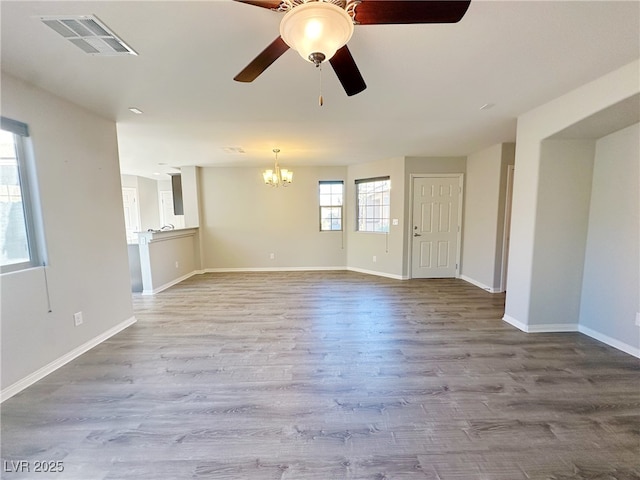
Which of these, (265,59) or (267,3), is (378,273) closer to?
(265,59)

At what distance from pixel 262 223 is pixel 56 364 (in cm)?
422

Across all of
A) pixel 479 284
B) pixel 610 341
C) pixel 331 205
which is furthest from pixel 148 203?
pixel 610 341

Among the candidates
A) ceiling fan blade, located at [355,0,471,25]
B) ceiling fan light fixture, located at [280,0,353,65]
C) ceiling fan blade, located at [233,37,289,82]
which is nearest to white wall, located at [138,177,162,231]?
ceiling fan blade, located at [233,37,289,82]

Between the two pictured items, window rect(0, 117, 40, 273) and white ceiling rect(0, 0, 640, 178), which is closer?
white ceiling rect(0, 0, 640, 178)

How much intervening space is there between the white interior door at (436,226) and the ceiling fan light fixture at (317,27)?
4.47 metres

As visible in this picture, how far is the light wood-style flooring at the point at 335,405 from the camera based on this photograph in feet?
4.74

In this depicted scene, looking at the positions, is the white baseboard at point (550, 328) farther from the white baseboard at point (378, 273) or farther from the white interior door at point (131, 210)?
the white interior door at point (131, 210)

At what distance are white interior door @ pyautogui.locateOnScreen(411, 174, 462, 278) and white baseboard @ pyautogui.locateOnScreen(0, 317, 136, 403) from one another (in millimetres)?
4947

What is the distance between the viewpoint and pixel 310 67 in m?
1.92

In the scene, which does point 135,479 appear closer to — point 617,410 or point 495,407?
point 495,407

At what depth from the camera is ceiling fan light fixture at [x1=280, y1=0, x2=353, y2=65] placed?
1.07 m

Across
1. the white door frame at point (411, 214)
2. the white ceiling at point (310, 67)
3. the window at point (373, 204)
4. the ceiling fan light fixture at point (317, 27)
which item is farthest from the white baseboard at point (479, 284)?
the ceiling fan light fixture at point (317, 27)

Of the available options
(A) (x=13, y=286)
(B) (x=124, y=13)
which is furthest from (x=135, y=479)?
(B) (x=124, y=13)

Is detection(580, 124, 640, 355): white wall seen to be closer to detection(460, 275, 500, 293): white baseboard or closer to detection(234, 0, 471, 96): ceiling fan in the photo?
detection(460, 275, 500, 293): white baseboard
